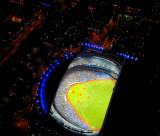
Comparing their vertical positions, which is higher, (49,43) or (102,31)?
(102,31)

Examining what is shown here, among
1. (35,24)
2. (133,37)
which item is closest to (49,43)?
(35,24)

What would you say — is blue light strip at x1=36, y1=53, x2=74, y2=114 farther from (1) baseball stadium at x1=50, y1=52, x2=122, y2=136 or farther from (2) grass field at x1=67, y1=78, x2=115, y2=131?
(2) grass field at x1=67, y1=78, x2=115, y2=131

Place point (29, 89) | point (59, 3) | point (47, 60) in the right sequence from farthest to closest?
1. point (59, 3)
2. point (47, 60)
3. point (29, 89)

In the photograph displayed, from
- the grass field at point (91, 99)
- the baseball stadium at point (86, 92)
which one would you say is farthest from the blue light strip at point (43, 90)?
the grass field at point (91, 99)

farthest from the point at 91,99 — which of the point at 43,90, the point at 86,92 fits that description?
the point at 43,90

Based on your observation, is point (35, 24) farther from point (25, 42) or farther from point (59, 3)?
point (59, 3)

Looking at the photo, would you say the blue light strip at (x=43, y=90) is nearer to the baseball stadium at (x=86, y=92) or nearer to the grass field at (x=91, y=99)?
the baseball stadium at (x=86, y=92)

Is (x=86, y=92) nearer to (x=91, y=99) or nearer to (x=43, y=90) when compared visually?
(x=91, y=99)
